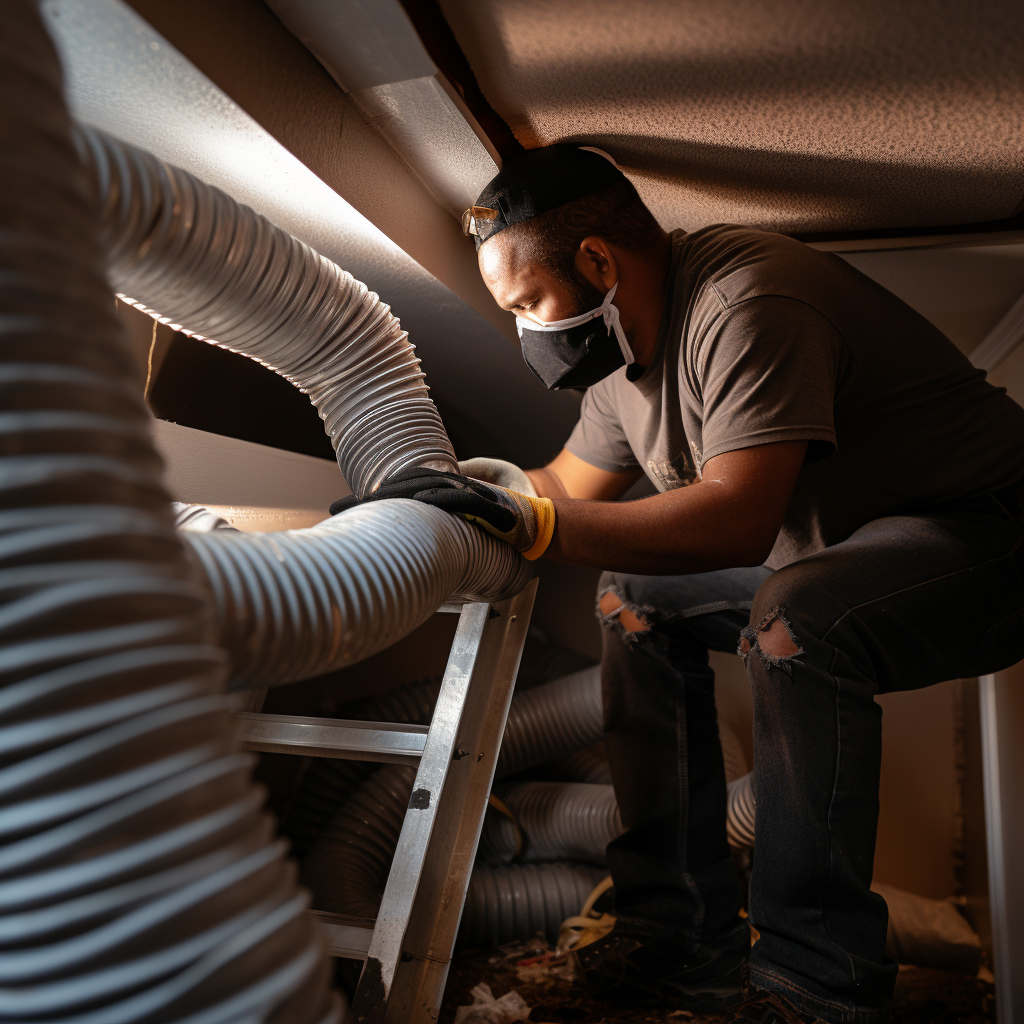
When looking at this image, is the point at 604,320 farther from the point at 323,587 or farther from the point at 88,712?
the point at 88,712

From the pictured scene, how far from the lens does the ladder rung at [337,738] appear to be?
1093 mm

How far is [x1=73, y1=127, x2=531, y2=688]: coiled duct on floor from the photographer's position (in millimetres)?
609

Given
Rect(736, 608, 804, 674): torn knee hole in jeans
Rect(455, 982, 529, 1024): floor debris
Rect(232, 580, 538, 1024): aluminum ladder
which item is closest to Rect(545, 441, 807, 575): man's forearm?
Rect(736, 608, 804, 674): torn knee hole in jeans

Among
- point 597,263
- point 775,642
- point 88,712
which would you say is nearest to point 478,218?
point 597,263

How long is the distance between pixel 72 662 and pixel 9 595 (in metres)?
0.05

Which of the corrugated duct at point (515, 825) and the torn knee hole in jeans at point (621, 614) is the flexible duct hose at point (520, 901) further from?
the torn knee hole in jeans at point (621, 614)

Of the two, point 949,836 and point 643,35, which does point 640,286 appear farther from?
point 949,836

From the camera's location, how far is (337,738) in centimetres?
112

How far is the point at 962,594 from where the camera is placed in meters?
1.16

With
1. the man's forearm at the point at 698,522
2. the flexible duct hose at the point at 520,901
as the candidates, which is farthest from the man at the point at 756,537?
the flexible duct hose at the point at 520,901

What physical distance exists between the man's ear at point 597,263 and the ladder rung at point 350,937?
109 centimetres

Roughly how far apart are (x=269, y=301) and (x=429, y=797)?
2.27 ft

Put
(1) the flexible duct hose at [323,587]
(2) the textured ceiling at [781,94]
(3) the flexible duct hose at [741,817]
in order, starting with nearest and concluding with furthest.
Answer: (1) the flexible duct hose at [323,587]
(2) the textured ceiling at [781,94]
(3) the flexible duct hose at [741,817]

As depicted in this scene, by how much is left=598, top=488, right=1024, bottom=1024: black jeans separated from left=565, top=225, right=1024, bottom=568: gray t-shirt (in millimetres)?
73
